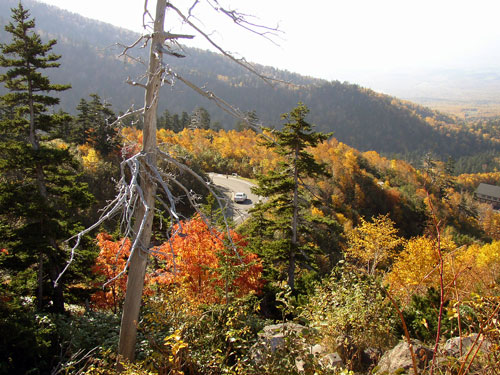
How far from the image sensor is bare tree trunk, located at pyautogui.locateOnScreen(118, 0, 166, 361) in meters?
3.43

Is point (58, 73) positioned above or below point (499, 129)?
below

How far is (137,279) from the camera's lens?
13.1 ft

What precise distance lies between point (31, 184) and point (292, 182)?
374 inches

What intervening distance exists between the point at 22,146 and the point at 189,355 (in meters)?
8.83

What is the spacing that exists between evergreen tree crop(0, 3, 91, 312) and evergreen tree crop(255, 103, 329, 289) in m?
7.47

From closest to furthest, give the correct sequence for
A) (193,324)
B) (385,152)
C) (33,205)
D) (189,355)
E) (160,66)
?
(160,66) < (189,355) < (193,324) < (33,205) < (385,152)

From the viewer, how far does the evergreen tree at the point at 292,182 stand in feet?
42.1

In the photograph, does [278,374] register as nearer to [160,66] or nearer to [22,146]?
[160,66]

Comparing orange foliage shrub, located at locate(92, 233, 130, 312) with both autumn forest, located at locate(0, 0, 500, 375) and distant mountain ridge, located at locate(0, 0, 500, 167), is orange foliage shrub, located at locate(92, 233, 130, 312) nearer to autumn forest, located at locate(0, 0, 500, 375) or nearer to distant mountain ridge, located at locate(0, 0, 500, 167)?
autumn forest, located at locate(0, 0, 500, 375)

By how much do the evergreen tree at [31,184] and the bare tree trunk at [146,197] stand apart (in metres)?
7.05

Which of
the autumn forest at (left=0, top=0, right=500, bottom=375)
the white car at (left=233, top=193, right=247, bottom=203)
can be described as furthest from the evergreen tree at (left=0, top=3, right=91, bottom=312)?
the white car at (left=233, top=193, right=247, bottom=203)

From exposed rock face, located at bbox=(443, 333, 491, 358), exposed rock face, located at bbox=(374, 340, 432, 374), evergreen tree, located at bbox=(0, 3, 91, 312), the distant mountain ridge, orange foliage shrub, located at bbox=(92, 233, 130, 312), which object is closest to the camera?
exposed rock face, located at bbox=(443, 333, 491, 358)

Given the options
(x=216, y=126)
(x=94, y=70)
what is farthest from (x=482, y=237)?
(x=94, y=70)

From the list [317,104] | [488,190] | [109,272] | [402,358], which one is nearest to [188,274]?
[109,272]
